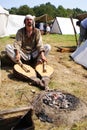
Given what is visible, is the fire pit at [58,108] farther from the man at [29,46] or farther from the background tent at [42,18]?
the background tent at [42,18]

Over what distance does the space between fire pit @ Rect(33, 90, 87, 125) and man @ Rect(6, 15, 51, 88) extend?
5.24 ft

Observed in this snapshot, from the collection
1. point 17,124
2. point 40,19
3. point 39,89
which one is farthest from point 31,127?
point 40,19

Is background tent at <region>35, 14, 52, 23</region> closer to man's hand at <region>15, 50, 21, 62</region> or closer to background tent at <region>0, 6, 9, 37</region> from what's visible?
background tent at <region>0, 6, 9, 37</region>

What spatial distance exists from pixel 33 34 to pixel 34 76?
112cm

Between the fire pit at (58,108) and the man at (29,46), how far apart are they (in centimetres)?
160

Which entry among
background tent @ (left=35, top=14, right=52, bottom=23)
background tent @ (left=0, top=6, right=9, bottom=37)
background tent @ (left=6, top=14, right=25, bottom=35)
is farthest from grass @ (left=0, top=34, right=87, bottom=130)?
background tent @ (left=35, top=14, right=52, bottom=23)

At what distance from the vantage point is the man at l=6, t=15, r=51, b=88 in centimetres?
646

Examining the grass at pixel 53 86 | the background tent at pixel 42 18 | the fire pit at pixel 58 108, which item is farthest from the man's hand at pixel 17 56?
the background tent at pixel 42 18

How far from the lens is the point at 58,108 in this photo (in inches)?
179

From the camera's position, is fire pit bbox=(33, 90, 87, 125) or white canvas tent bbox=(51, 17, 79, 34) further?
white canvas tent bbox=(51, 17, 79, 34)

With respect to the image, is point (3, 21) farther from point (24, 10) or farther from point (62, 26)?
point (24, 10)

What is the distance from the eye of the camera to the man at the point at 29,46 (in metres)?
6.46

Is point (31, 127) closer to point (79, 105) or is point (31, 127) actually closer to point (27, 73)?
point (79, 105)

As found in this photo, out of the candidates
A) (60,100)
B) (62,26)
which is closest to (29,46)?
(60,100)
